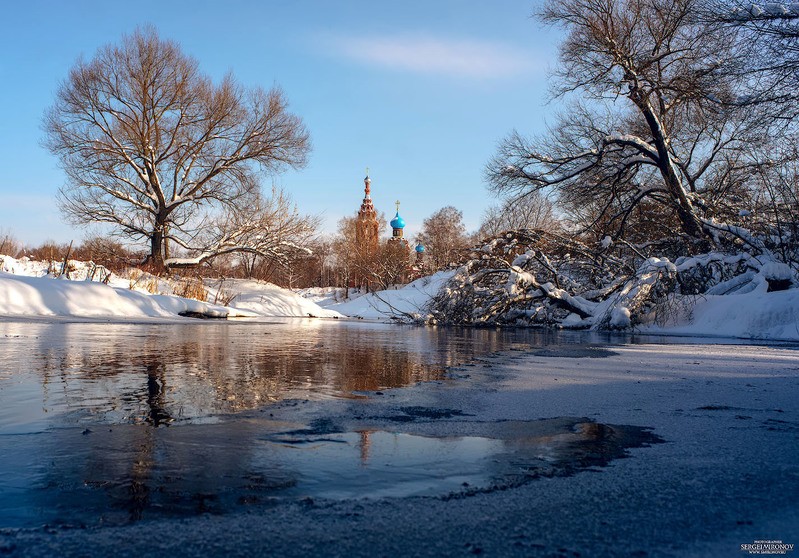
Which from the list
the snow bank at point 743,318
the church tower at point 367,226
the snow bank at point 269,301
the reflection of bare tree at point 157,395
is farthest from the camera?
the church tower at point 367,226

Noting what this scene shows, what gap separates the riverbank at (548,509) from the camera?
1.20 meters

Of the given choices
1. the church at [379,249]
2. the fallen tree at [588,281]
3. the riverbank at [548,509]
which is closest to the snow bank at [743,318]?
the fallen tree at [588,281]

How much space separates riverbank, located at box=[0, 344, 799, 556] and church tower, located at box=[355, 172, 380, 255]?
Answer: 159ft

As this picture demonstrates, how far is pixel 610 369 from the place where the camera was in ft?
15.2

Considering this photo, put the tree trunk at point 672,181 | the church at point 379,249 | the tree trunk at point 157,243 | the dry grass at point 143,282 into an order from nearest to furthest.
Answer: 1. the tree trunk at point 672,181
2. the dry grass at point 143,282
3. the tree trunk at point 157,243
4. the church at point 379,249

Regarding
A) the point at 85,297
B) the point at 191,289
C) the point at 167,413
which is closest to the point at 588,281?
the point at 191,289

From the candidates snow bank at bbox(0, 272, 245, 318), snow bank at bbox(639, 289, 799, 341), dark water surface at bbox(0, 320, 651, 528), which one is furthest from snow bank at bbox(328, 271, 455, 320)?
dark water surface at bbox(0, 320, 651, 528)

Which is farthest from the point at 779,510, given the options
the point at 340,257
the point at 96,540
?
the point at 340,257

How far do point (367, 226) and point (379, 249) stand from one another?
1591 cm

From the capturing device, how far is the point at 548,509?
143 cm

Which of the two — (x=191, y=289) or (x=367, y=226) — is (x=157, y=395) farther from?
(x=367, y=226)

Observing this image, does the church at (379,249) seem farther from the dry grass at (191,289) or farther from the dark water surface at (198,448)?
the dark water surface at (198,448)

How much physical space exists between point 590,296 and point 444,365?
29.5ft

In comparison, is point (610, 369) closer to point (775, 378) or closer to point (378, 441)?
point (775, 378)
